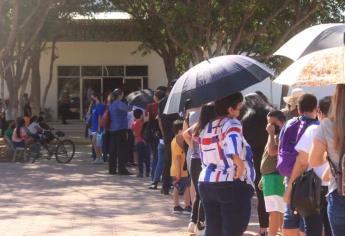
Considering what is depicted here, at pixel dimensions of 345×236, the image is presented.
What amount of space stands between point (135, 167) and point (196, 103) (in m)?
11.0

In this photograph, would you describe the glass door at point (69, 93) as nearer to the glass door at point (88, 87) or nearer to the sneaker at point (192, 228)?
the glass door at point (88, 87)

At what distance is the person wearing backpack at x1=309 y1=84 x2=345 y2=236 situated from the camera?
4.16m

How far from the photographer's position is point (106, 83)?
3694 cm

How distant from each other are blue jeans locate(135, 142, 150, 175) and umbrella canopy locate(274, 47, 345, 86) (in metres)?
9.09

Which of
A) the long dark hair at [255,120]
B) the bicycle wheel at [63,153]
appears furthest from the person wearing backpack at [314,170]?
the bicycle wheel at [63,153]

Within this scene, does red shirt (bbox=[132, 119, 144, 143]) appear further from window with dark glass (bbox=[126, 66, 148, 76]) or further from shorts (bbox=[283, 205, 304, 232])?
window with dark glass (bbox=[126, 66, 148, 76])

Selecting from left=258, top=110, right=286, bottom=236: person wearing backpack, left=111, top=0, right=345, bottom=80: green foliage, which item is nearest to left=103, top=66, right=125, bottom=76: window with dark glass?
left=111, top=0, right=345, bottom=80: green foliage

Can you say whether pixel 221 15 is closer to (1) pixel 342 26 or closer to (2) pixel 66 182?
(2) pixel 66 182

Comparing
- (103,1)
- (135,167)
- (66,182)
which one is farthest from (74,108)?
(66,182)

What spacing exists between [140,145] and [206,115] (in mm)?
8058

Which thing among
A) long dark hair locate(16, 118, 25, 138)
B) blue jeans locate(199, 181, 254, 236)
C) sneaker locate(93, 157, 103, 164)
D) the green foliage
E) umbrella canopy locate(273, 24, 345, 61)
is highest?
the green foliage

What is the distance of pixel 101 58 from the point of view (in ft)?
120

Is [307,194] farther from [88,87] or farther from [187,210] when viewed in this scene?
[88,87]

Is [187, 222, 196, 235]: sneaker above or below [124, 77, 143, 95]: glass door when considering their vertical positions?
below
